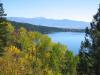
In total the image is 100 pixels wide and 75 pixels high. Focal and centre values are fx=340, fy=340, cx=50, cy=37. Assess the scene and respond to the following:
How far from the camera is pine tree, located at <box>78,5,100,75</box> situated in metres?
21.7

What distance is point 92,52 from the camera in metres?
22.5

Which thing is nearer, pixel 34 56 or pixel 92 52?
pixel 92 52

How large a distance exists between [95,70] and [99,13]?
13.7 ft

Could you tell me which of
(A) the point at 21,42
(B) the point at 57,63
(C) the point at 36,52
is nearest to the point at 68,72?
(B) the point at 57,63

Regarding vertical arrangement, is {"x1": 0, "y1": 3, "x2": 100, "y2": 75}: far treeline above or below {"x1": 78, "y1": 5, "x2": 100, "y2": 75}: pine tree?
below

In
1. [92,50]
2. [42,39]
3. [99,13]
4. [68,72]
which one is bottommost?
[68,72]

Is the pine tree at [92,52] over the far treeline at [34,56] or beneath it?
over

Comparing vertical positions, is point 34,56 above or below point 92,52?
below

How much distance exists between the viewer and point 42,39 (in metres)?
76.6

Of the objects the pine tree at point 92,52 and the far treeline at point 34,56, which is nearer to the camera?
the pine tree at point 92,52

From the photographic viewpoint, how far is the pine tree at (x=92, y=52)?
21666 millimetres

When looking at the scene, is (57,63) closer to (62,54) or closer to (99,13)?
(62,54)

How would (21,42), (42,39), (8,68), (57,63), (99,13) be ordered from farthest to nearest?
(21,42)
(42,39)
(57,63)
(8,68)
(99,13)

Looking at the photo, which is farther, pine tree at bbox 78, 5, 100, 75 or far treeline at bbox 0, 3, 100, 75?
far treeline at bbox 0, 3, 100, 75
